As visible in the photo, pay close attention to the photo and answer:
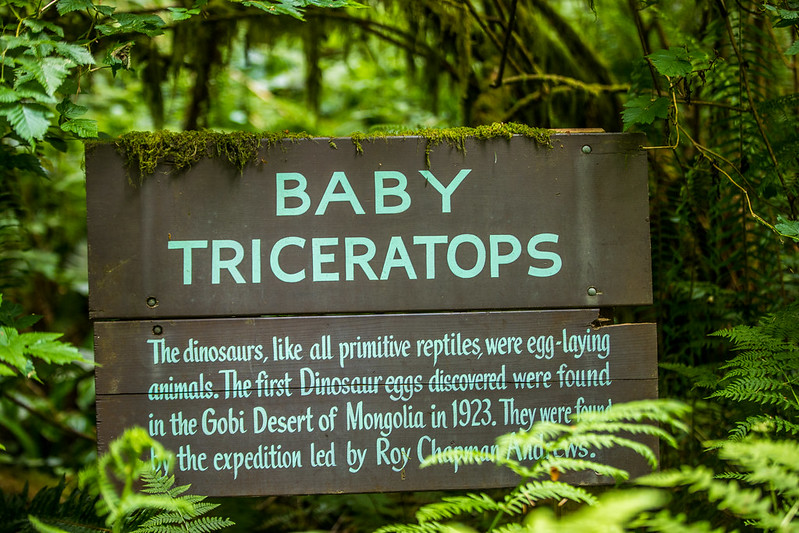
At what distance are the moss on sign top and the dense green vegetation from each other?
0.08 metres

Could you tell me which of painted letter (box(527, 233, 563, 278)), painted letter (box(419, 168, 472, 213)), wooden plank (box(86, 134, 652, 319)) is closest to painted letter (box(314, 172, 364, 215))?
wooden plank (box(86, 134, 652, 319))

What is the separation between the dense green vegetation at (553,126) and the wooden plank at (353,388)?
18cm

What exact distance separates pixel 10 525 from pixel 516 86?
113 inches

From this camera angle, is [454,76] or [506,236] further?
[454,76]

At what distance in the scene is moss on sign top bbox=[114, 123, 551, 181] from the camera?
6.23 feet

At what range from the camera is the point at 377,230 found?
1.90 meters

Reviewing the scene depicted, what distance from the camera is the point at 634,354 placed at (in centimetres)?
189

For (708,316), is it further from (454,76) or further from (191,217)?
(191,217)

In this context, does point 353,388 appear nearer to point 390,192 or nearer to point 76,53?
point 390,192

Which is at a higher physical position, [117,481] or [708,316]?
[708,316]

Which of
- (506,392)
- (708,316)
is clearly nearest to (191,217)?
(506,392)

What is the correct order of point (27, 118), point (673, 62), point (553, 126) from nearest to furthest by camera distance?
point (27, 118)
point (673, 62)
point (553, 126)

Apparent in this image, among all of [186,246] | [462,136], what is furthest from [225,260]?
[462,136]

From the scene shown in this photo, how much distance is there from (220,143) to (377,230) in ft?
1.93
